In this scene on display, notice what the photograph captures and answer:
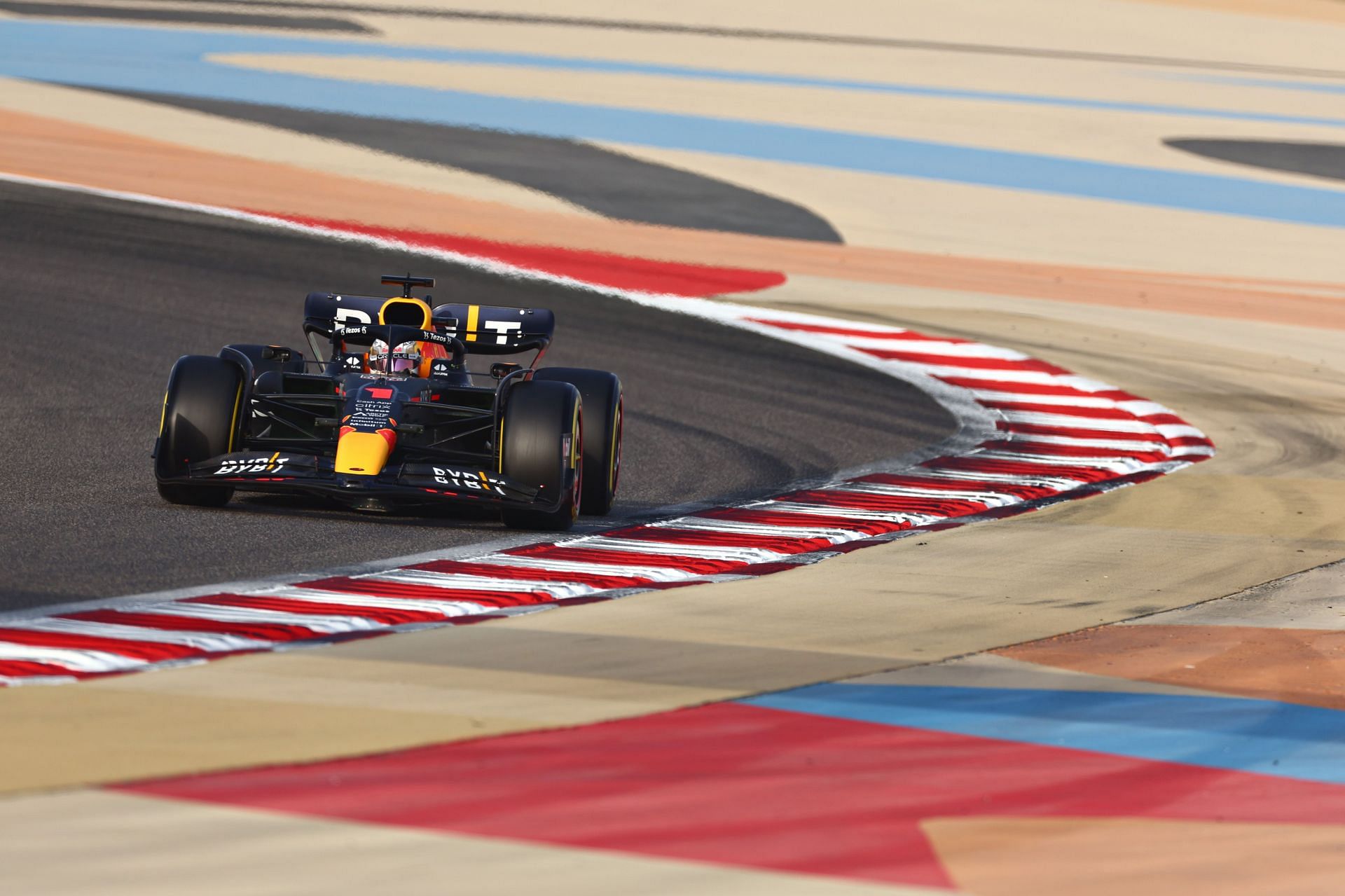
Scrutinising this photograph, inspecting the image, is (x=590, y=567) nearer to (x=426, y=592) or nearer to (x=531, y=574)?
(x=531, y=574)

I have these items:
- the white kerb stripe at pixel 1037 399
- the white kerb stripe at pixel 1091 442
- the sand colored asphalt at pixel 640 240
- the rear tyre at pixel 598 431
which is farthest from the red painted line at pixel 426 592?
the sand colored asphalt at pixel 640 240

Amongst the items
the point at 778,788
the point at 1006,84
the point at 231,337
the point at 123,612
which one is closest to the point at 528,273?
the point at 231,337

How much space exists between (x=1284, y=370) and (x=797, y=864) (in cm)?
1433

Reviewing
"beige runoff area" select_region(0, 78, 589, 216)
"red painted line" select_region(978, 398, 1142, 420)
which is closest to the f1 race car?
"red painted line" select_region(978, 398, 1142, 420)

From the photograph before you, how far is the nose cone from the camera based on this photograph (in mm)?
9273

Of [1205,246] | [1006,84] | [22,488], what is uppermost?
→ [1006,84]

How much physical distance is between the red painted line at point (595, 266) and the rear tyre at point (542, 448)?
10050 mm

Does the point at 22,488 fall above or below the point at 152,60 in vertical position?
below

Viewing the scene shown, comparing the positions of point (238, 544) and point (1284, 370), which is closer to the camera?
point (238, 544)

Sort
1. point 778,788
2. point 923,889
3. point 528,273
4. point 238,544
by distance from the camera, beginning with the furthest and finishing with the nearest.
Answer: point 528,273 → point 238,544 → point 778,788 → point 923,889

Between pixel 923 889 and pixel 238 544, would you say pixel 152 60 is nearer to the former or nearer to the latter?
pixel 238 544

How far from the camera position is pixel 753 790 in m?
5.40

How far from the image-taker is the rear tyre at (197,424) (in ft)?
31.1

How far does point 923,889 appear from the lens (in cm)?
470
